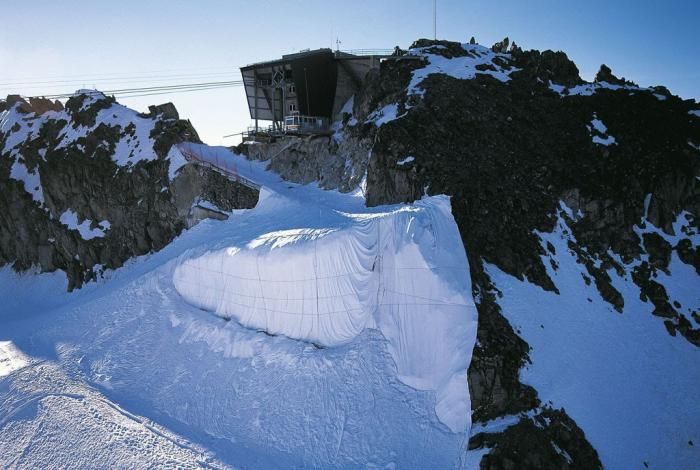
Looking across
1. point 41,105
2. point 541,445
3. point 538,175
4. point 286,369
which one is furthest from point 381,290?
point 41,105

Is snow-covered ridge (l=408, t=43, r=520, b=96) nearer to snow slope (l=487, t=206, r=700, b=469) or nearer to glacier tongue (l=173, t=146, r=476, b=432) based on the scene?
snow slope (l=487, t=206, r=700, b=469)

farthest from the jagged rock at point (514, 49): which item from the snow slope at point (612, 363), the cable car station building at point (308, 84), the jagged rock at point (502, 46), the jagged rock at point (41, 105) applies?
the jagged rock at point (41, 105)

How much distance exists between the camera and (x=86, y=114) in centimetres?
4106

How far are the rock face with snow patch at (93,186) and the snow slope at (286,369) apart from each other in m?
11.7

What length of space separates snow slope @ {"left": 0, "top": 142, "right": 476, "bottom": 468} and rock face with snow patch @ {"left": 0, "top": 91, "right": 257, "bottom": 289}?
1174 cm

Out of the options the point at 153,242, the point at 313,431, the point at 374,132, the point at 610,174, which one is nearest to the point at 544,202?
the point at 610,174

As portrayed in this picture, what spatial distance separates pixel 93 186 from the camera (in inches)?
1487

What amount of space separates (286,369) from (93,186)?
29.0m

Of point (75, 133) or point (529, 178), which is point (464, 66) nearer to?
point (529, 178)

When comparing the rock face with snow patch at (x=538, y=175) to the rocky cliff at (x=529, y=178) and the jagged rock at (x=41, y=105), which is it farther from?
the jagged rock at (x=41, y=105)

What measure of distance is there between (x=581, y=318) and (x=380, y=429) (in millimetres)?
10838

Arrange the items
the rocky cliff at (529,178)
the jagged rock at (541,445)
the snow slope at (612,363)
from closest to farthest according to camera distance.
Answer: the jagged rock at (541,445) → the rocky cliff at (529,178) → the snow slope at (612,363)

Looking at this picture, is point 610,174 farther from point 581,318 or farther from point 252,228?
point 252,228

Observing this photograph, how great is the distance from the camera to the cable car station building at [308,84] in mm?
36188
